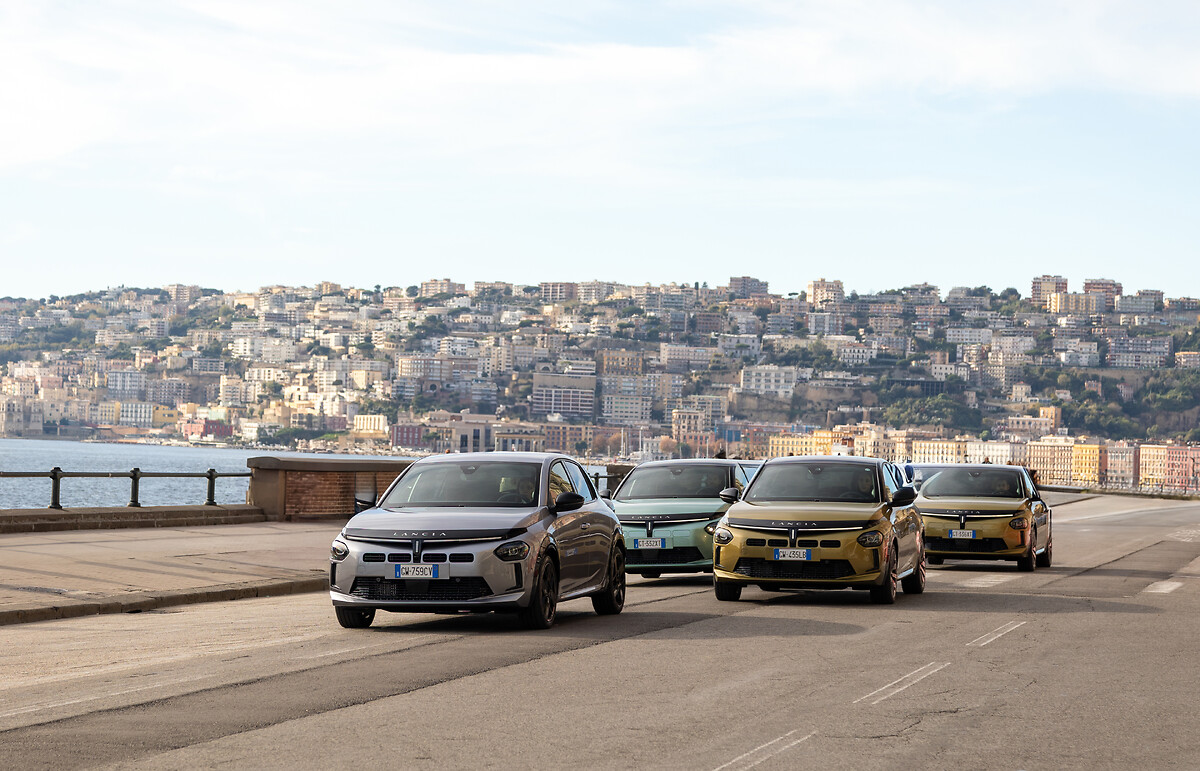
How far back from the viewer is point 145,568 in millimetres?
18641

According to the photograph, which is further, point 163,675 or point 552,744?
point 163,675

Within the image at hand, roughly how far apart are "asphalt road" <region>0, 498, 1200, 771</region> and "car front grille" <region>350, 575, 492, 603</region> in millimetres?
348

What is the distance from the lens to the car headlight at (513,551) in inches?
516

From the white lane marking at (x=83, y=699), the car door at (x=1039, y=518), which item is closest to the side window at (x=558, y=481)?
the white lane marking at (x=83, y=699)

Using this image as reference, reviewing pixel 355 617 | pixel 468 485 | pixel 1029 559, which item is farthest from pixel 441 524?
pixel 1029 559

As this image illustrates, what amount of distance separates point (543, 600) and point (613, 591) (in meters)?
1.78

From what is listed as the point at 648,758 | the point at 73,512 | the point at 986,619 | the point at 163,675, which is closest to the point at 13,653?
the point at 163,675

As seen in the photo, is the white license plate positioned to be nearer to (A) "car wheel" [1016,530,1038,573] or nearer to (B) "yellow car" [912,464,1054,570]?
(B) "yellow car" [912,464,1054,570]

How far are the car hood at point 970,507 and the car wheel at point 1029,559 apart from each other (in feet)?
1.66

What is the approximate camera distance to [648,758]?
7934 millimetres

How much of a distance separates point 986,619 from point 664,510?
539 centimetres

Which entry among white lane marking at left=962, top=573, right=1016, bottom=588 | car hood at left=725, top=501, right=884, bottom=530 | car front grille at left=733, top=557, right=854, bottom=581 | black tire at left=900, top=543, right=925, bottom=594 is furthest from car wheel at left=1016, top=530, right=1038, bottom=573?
car front grille at left=733, top=557, right=854, bottom=581

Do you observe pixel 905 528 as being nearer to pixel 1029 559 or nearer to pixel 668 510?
pixel 668 510

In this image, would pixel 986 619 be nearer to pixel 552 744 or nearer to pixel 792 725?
pixel 792 725
